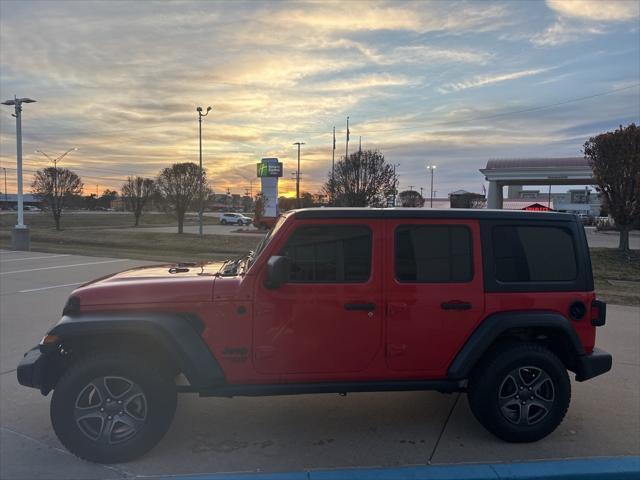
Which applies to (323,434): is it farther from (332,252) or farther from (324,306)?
(332,252)

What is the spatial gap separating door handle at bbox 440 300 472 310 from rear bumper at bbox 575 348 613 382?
3.33 ft

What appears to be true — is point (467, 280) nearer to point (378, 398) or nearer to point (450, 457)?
point (450, 457)

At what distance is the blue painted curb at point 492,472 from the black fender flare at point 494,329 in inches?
26.9

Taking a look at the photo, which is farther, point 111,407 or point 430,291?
point 430,291

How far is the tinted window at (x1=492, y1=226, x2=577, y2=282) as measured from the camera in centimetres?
378

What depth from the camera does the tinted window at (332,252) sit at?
3.62 metres

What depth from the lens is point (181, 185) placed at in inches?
1232

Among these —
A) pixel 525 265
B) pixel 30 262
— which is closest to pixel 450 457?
pixel 525 265

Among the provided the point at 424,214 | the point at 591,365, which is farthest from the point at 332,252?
the point at 591,365

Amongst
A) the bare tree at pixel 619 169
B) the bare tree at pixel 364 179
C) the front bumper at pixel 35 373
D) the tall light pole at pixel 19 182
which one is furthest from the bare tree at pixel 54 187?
the front bumper at pixel 35 373

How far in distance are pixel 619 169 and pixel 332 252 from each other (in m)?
17.3

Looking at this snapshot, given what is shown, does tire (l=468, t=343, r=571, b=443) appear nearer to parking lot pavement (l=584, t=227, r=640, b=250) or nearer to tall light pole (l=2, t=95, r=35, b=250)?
parking lot pavement (l=584, t=227, r=640, b=250)

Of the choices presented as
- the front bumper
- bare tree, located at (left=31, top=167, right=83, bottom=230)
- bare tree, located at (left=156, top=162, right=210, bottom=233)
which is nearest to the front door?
the front bumper

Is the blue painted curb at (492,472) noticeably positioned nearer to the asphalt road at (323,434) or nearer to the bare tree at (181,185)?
the asphalt road at (323,434)
